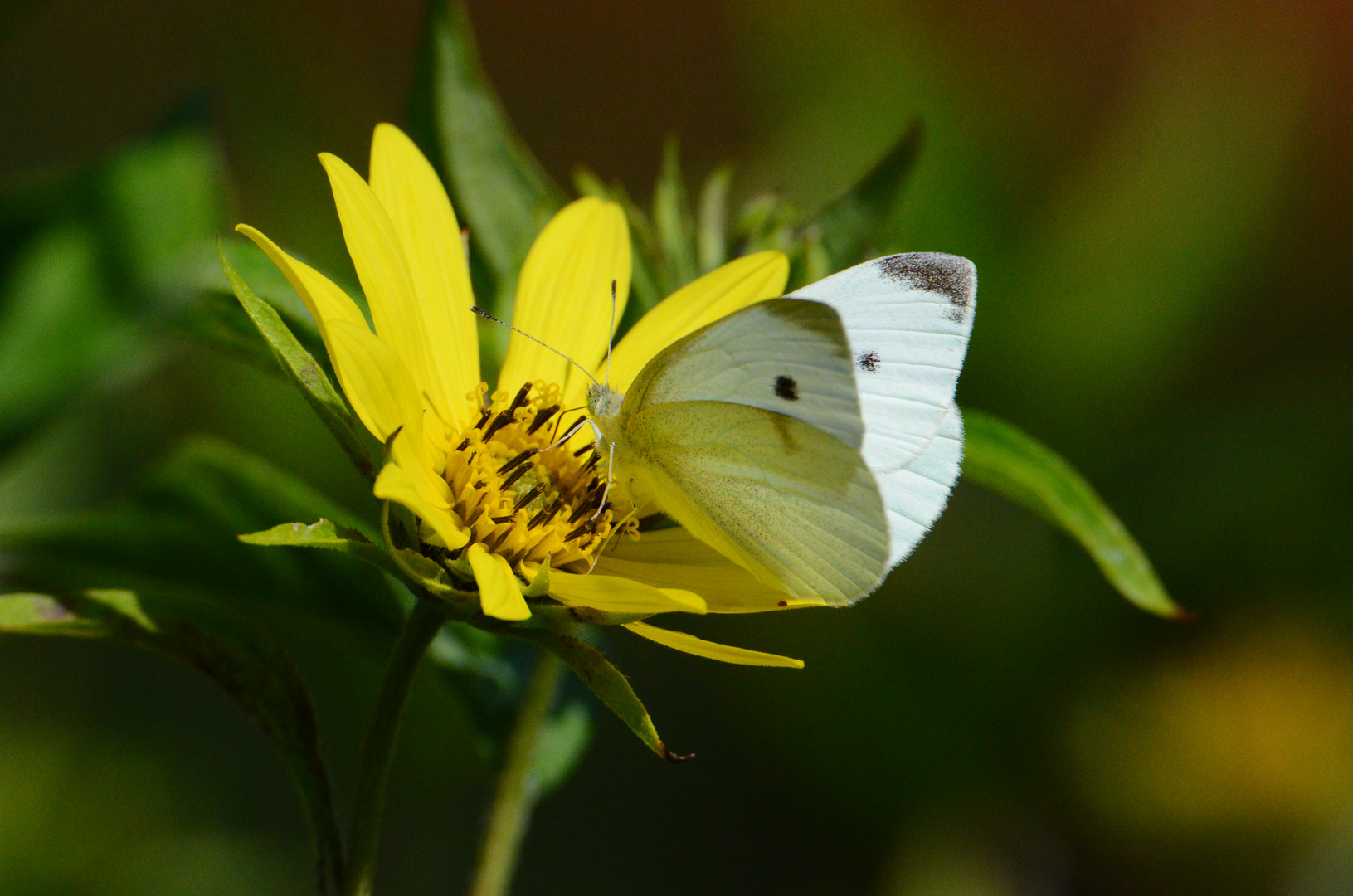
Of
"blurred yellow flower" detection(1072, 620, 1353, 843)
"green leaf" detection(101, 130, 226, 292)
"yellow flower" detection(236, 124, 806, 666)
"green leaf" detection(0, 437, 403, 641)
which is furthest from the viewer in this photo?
"blurred yellow flower" detection(1072, 620, 1353, 843)

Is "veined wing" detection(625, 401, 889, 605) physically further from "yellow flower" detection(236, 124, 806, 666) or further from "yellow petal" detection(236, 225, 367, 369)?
"yellow petal" detection(236, 225, 367, 369)

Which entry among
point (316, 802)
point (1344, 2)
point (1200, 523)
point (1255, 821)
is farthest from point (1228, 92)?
point (316, 802)

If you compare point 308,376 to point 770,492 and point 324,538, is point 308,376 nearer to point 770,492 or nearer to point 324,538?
point 324,538

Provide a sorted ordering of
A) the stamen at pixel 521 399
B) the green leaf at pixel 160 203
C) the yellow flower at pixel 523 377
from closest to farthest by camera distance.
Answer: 1. the yellow flower at pixel 523 377
2. the stamen at pixel 521 399
3. the green leaf at pixel 160 203

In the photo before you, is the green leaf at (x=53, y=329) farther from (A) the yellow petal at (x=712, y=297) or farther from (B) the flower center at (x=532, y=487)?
(A) the yellow petal at (x=712, y=297)

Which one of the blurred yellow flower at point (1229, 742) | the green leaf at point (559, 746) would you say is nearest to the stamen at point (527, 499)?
the green leaf at point (559, 746)

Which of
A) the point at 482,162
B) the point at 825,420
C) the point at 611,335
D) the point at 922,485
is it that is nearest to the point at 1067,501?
the point at 922,485

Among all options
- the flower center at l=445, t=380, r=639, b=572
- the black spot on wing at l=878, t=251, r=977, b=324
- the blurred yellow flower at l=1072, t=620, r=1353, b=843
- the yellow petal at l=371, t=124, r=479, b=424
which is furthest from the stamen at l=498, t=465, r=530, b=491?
the blurred yellow flower at l=1072, t=620, r=1353, b=843

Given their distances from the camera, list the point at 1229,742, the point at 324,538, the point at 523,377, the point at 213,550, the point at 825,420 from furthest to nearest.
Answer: the point at 1229,742, the point at 523,377, the point at 213,550, the point at 825,420, the point at 324,538
